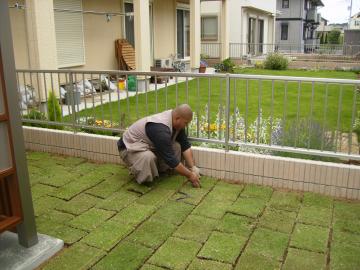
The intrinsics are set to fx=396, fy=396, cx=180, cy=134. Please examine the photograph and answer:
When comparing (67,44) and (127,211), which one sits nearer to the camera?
(127,211)

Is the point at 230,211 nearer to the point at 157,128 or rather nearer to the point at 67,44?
the point at 157,128

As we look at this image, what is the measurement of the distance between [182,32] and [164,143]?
13.3 m

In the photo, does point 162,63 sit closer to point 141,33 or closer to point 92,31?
point 92,31

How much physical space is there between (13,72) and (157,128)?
1.63m

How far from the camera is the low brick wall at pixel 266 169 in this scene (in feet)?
12.8

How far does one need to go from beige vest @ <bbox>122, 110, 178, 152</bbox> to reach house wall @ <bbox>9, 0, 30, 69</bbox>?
506 centimetres

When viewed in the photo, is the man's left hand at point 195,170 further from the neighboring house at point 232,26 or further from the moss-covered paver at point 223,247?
the neighboring house at point 232,26

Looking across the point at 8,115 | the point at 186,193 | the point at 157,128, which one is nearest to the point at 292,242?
the point at 186,193

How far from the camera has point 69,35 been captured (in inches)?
391

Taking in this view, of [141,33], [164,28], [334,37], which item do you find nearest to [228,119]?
[141,33]

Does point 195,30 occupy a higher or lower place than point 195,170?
higher

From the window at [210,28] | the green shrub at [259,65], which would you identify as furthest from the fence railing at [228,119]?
the window at [210,28]

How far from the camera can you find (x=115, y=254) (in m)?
2.99

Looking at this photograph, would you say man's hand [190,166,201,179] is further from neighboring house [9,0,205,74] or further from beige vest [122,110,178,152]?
neighboring house [9,0,205,74]
